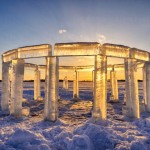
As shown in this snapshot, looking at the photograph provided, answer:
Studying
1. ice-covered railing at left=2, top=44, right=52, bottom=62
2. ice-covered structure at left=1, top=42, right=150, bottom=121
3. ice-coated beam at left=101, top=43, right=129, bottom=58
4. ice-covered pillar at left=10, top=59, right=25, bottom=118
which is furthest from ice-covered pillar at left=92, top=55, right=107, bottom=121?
ice-covered pillar at left=10, top=59, right=25, bottom=118

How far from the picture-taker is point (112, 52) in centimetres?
1412

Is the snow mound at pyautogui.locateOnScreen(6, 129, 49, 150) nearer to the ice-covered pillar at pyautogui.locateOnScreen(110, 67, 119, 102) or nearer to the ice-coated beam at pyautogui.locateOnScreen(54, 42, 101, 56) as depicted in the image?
the ice-coated beam at pyautogui.locateOnScreen(54, 42, 101, 56)

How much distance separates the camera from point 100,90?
13.3 metres

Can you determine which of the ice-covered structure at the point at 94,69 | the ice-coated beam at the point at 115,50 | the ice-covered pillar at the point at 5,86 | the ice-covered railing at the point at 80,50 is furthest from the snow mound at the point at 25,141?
the ice-covered pillar at the point at 5,86

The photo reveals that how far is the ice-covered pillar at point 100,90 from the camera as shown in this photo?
43.5 ft

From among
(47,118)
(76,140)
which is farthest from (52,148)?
(47,118)

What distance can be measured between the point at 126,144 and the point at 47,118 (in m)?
5.84

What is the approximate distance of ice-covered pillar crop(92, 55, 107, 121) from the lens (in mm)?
13258

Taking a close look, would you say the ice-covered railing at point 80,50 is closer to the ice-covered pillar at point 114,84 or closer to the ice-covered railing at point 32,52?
the ice-covered railing at point 32,52

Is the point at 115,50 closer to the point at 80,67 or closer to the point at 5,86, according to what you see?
the point at 5,86

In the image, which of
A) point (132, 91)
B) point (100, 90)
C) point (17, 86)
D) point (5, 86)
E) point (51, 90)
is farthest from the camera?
A: point (5, 86)

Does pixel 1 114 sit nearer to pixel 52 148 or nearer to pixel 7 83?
pixel 7 83

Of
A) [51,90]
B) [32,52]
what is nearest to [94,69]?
[51,90]

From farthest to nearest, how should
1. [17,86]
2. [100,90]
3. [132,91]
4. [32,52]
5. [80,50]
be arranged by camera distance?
[17,86], [132,91], [32,52], [80,50], [100,90]
